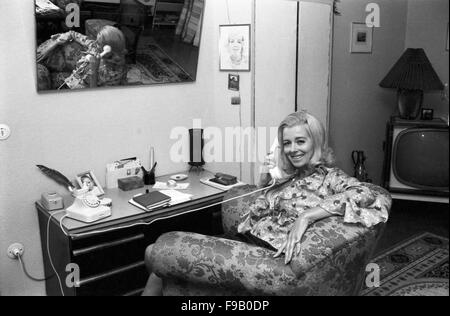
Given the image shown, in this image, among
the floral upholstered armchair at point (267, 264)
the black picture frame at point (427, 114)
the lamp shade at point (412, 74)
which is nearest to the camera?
the floral upholstered armchair at point (267, 264)

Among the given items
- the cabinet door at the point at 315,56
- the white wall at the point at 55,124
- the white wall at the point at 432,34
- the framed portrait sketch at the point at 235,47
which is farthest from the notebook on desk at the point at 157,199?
the white wall at the point at 432,34

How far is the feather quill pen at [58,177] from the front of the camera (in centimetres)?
204

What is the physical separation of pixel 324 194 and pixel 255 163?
1.02 metres

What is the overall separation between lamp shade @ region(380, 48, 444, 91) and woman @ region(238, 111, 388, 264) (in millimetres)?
1106

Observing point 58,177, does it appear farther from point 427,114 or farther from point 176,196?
point 427,114

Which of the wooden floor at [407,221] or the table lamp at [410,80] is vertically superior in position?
the table lamp at [410,80]

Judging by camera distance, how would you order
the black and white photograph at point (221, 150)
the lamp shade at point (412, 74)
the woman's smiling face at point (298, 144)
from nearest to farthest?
the black and white photograph at point (221, 150) < the woman's smiling face at point (298, 144) < the lamp shade at point (412, 74)

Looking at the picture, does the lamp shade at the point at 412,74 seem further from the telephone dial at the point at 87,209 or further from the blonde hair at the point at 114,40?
the telephone dial at the point at 87,209

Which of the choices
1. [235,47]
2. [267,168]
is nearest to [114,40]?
[235,47]

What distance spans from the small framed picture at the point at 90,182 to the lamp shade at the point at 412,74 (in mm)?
1854

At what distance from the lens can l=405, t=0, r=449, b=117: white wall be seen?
1.67 metres

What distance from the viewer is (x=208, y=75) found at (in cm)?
258

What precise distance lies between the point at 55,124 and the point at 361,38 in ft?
6.73
